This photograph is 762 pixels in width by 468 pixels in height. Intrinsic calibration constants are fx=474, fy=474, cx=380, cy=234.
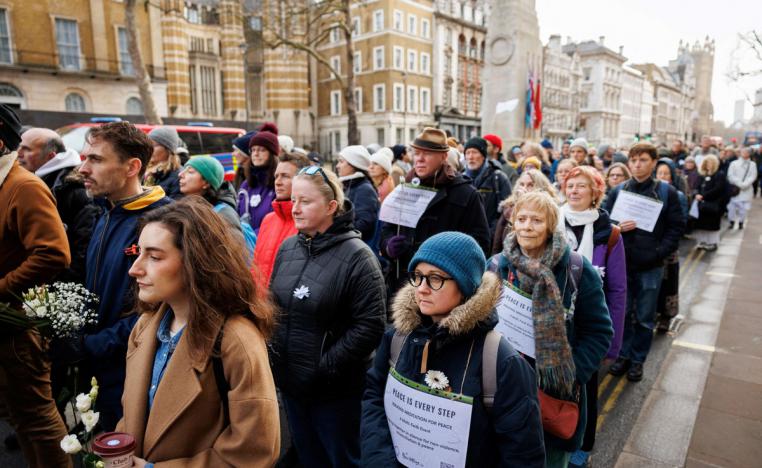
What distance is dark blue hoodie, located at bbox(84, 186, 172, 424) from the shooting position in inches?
98.8

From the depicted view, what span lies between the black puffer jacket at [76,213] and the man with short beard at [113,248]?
2.51ft

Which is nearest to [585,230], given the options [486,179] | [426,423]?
[426,423]

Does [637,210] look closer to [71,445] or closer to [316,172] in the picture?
[316,172]

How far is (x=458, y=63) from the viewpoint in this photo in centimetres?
4819

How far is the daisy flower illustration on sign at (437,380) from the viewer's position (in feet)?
5.92

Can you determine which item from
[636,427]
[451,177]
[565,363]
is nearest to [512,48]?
[451,177]

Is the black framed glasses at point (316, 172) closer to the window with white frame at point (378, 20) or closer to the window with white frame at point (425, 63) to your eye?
the window with white frame at point (378, 20)

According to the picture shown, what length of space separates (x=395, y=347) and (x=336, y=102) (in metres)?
45.2

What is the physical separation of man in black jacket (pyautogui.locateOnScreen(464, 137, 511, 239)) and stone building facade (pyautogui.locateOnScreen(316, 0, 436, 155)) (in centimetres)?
3664

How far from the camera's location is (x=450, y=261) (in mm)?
1872

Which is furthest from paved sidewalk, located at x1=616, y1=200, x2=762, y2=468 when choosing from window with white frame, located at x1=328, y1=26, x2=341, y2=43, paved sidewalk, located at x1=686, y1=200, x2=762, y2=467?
window with white frame, located at x1=328, y1=26, x2=341, y2=43

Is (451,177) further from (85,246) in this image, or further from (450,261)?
(85,246)

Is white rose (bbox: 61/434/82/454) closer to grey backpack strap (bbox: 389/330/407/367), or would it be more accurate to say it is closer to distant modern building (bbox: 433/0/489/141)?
grey backpack strap (bbox: 389/330/407/367)

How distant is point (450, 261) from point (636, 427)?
301 cm
